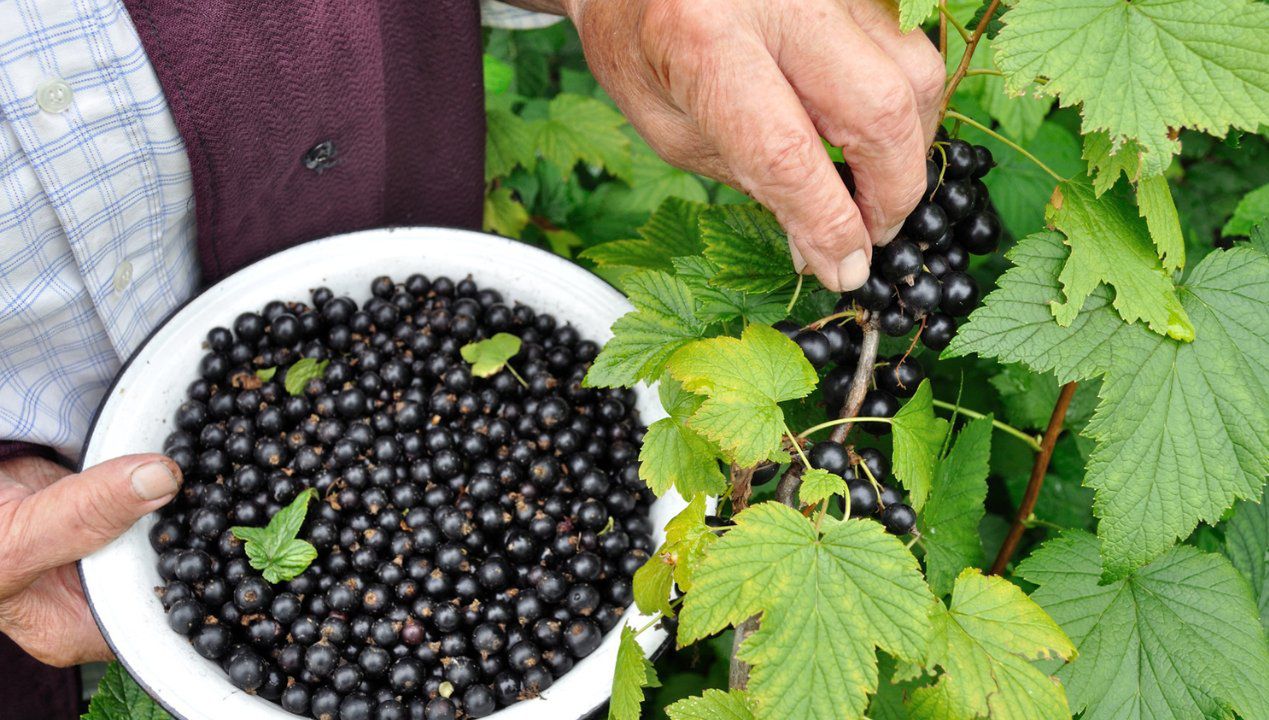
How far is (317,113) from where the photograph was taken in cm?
132

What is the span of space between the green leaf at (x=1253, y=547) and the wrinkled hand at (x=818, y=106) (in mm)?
642

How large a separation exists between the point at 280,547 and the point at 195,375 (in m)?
0.35

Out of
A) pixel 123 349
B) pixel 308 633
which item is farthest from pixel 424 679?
pixel 123 349

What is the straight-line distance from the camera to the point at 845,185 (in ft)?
3.11

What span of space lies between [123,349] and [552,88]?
1.44 meters

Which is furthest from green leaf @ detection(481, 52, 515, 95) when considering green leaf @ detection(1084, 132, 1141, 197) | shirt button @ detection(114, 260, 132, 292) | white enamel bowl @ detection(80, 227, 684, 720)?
green leaf @ detection(1084, 132, 1141, 197)

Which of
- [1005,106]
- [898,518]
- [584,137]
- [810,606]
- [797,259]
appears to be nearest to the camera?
[810,606]

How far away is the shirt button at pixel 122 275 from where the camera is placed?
49.3 inches

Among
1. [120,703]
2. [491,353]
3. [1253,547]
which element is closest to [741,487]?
[491,353]

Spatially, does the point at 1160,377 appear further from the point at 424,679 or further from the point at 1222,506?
the point at 424,679

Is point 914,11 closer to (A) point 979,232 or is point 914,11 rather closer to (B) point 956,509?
(A) point 979,232

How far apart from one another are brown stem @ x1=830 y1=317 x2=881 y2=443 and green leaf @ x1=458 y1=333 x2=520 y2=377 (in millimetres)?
630

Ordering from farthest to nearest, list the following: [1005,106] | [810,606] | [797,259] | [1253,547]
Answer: [1005,106] < [1253,547] < [797,259] < [810,606]

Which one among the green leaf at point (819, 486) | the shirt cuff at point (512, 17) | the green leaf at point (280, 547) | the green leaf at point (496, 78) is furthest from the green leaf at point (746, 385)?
the green leaf at point (496, 78)
